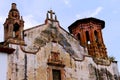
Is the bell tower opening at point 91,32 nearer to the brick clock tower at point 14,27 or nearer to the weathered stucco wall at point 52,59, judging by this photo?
the weathered stucco wall at point 52,59

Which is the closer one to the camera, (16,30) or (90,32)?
(16,30)

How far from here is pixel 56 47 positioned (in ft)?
65.7

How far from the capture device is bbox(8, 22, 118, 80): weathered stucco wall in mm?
18031

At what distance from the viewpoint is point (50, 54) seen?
1945 centimetres

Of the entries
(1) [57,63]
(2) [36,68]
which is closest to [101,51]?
(1) [57,63]

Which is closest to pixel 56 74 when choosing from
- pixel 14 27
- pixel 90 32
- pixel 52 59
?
pixel 52 59

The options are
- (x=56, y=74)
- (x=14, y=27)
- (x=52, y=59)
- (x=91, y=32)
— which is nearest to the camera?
(x=56, y=74)

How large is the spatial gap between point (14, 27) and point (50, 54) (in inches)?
113

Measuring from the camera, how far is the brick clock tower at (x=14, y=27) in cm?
1855

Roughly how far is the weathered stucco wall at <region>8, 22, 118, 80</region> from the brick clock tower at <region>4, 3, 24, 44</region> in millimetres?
404

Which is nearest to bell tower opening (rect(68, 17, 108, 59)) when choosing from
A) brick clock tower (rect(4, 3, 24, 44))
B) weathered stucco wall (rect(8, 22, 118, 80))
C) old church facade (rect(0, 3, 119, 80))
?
old church facade (rect(0, 3, 119, 80))

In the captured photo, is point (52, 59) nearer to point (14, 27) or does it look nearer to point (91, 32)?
point (14, 27)

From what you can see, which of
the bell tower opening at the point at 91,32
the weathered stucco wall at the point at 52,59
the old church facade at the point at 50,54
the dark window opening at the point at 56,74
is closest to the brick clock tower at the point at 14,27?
the old church facade at the point at 50,54

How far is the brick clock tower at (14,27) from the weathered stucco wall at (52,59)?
1.33 ft
